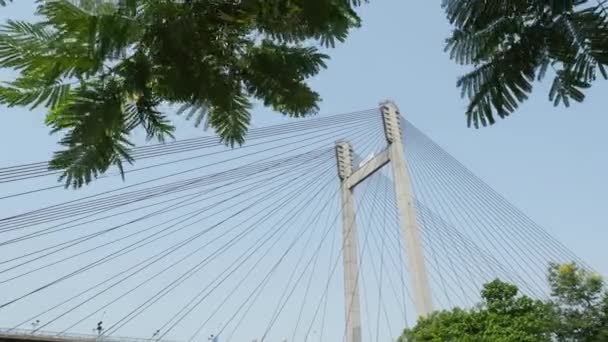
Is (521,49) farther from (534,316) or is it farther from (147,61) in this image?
(534,316)

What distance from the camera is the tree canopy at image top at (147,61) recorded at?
1.23 metres

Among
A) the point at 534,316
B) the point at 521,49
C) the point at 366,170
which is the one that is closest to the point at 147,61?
the point at 521,49

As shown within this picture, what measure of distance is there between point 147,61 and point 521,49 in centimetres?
83

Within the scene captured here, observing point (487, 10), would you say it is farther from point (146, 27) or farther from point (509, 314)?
point (509, 314)

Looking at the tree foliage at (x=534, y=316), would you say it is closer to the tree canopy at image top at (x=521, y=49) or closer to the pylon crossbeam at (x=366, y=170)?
the pylon crossbeam at (x=366, y=170)

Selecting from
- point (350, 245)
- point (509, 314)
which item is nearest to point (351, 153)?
point (350, 245)

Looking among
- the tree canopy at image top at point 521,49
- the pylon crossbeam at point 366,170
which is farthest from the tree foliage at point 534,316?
the tree canopy at image top at point 521,49

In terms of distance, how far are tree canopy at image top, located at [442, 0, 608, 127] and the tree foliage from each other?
42.8 ft

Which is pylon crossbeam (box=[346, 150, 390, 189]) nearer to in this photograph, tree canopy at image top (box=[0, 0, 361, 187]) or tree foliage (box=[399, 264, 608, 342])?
tree foliage (box=[399, 264, 608, 342])

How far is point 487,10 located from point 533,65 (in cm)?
16

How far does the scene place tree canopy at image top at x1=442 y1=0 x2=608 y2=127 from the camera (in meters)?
1.23

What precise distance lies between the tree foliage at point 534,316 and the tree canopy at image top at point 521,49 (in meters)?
13.0

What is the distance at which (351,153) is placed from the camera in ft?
78.6

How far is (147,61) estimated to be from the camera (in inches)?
53.2
